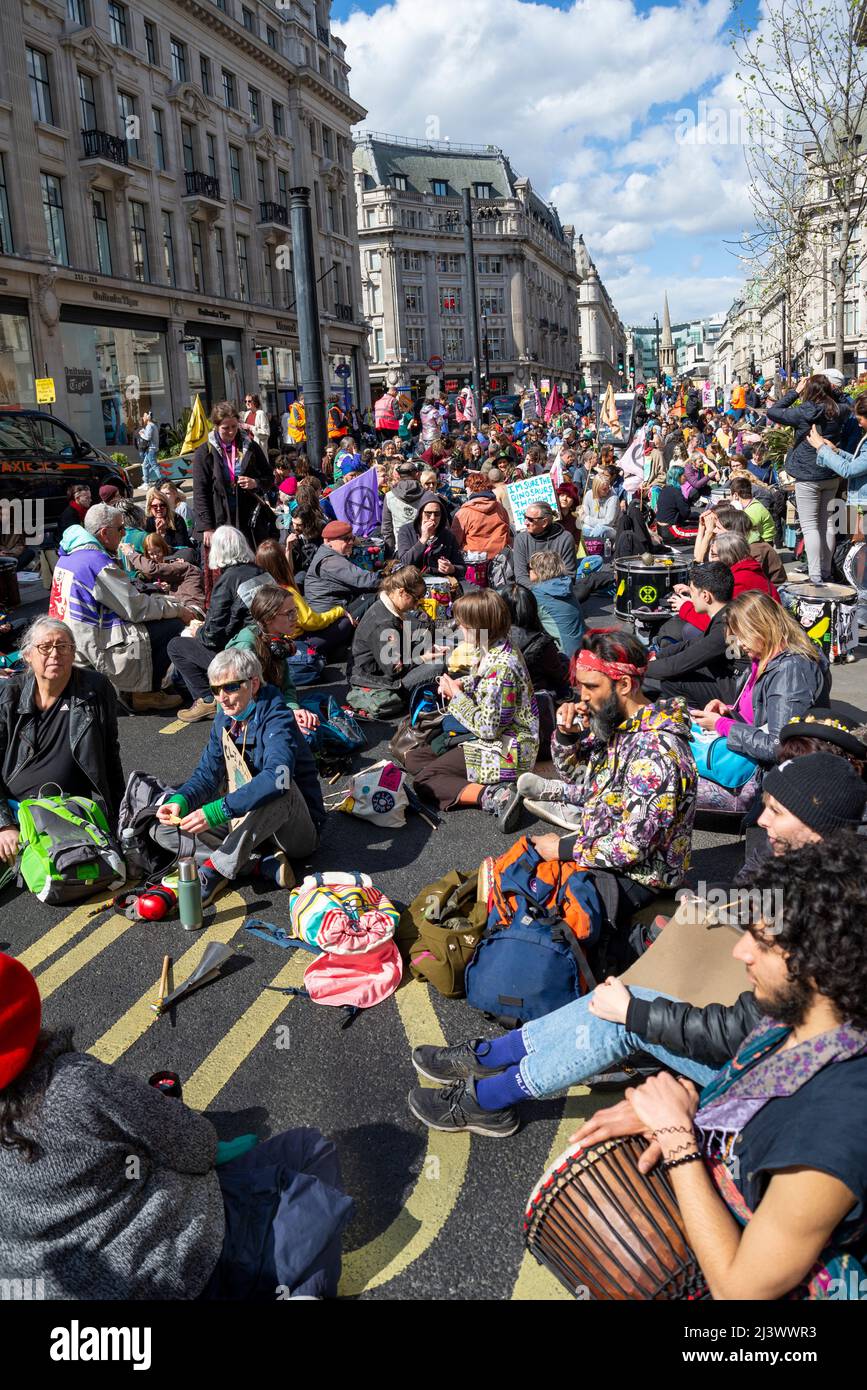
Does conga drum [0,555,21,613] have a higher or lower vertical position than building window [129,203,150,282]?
lower

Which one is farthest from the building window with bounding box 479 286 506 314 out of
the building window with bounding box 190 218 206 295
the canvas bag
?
the canvas bag

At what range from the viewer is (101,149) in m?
30.1

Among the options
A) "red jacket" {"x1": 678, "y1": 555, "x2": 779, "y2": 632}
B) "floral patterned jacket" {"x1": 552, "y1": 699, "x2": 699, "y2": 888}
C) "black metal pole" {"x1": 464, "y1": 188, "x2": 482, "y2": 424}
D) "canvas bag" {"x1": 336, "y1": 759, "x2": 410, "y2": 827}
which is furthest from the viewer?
"black metal pole" {"x1": 464, "y1": 188, "x2": 482, "y2": 424}

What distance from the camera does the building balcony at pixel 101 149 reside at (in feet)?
97.9

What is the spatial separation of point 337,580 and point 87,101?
30056 mm

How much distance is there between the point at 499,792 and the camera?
600cm

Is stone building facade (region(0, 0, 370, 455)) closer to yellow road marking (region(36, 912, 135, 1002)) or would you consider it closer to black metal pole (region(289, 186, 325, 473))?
black metal pole (region(289, 186, 325, 473))

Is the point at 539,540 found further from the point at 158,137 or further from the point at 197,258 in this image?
the point at 197,258

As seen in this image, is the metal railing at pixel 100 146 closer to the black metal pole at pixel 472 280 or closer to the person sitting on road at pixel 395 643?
the black metal pole at pixel 472 280

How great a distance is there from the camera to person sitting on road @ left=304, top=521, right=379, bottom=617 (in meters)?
9.40

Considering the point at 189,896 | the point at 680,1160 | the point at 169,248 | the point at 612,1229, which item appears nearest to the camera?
the point at 680,1160

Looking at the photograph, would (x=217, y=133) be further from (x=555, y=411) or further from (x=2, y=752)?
(x=2, y=752)

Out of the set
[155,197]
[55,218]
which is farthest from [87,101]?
[55,218]

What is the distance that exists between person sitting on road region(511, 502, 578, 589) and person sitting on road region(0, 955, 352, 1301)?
768cm
